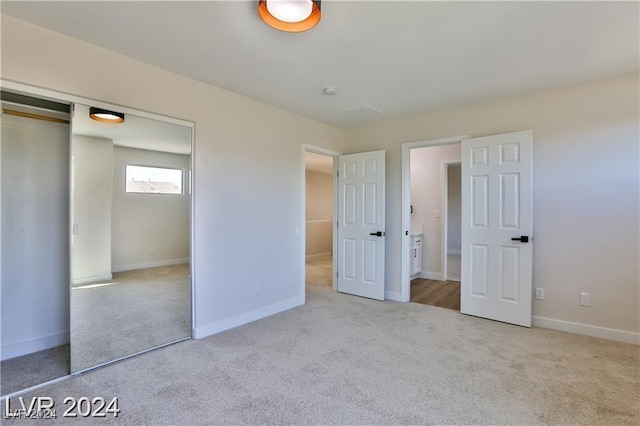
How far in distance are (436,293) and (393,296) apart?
0.79 metres

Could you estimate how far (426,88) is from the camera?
3199 millimetres

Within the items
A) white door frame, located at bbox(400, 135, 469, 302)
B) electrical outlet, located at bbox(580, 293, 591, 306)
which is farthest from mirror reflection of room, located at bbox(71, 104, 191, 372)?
electrical outlet, located at bbox(580, 293, 591, 306)

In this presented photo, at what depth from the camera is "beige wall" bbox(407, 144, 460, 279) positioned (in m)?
5.55

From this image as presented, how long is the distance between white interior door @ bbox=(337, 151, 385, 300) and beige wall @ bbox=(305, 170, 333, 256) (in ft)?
9.90

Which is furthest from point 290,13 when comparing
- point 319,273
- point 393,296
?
point 319,273

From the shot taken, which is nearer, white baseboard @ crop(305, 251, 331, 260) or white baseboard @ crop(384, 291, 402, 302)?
white baseboard @ crop(384, 291, 402, 302)

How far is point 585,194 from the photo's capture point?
10.1ft

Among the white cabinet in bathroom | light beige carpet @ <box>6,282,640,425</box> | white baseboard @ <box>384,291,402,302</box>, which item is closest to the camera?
light beige carpet @ <box>6,282,640,425</box>

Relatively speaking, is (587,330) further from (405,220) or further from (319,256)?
(319,256)

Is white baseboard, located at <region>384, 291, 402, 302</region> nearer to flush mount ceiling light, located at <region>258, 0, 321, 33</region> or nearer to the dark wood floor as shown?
the dark wood floor

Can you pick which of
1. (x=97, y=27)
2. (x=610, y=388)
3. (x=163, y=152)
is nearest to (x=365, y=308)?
(x=610, y=388)

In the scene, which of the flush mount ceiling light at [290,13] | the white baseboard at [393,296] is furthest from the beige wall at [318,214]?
the flush mount ceiling light at [290,13]

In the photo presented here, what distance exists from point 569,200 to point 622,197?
0.39 meters

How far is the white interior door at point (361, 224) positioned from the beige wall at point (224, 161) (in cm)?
72
